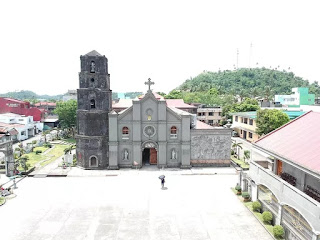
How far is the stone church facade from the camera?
1513 inches

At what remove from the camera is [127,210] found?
25.4 m

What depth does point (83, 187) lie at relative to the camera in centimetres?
3170

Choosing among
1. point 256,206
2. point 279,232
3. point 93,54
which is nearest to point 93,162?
point 93,54

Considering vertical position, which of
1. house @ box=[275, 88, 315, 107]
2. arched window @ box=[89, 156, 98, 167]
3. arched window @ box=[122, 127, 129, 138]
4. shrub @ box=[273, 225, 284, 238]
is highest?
house @ box=[275, 88, 315, 107]

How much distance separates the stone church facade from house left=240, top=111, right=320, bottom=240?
12.9 meters

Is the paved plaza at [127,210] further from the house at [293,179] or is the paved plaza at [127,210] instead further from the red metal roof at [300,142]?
the red metal roof at [300,142]

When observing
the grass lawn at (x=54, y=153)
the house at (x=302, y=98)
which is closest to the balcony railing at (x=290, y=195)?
the grass lawn at (x=54, y=153)

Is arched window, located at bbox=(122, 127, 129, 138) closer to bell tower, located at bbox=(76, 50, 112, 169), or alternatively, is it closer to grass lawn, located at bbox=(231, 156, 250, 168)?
bell tower, located at bbox=(76, 50, 112, 169)

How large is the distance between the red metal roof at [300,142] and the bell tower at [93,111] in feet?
72.8

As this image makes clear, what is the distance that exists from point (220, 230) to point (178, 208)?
528cm

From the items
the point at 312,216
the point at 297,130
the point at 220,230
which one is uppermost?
the point at 297,130

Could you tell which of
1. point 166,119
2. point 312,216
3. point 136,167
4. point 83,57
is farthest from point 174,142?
point 312,216

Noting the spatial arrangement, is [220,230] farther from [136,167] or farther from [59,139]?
[59,139]

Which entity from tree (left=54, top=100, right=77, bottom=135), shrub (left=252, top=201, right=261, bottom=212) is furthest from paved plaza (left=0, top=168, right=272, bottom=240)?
tree (left=54, top=100, right=77, bottom=135)
